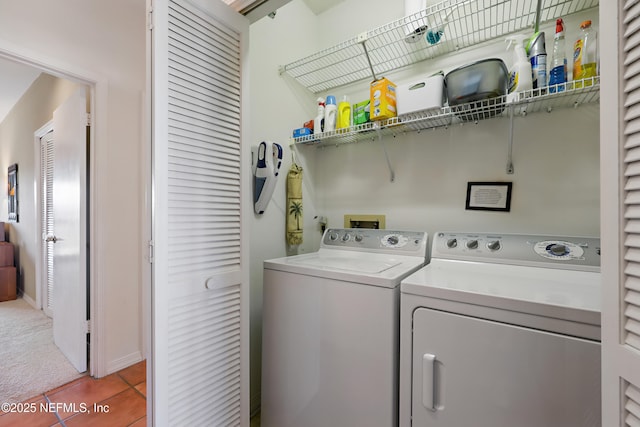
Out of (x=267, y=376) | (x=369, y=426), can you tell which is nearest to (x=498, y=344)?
(x=369, y=426)

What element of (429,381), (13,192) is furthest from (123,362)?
(13,192)

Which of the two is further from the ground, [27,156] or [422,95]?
[27,156]

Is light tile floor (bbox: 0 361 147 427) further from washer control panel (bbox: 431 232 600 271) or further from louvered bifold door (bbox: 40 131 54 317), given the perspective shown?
washer control panel (bbox: 431 232 600 271)

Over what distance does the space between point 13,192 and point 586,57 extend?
648 cm

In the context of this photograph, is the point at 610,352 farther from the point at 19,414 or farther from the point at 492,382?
the point at 19,414

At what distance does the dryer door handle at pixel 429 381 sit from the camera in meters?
0.93

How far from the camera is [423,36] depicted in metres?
1.56

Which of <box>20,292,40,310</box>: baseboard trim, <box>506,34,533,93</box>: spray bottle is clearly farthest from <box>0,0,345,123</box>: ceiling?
<box>20,292,40,310</box>: baseboard trim

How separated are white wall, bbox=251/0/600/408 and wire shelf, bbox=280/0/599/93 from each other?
74 mm

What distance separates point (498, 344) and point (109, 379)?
253 centimetres

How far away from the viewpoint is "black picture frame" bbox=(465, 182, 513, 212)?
57.5 inches

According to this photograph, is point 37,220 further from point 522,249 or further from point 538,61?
point 538,61

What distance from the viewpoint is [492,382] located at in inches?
33.3

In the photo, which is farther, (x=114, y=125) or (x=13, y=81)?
(x=13, y=81)
